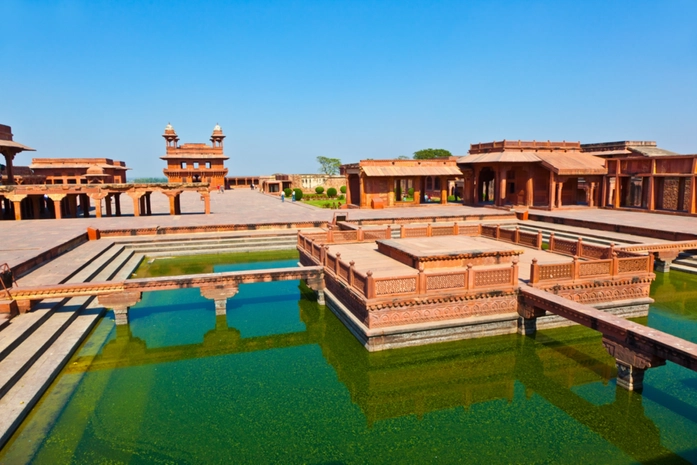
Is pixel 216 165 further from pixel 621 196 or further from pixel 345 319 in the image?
A: pixel 345 319

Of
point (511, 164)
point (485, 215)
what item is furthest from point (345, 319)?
point (511, 164)

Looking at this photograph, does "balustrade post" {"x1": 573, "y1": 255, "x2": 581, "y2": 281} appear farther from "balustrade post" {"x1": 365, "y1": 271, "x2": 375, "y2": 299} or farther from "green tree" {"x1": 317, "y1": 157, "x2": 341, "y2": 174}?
"green tree" {"x1": 317, "y1": 157, "x2": 341, "y2": 174}

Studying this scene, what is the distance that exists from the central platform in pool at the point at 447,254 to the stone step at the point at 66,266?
9.00 metres

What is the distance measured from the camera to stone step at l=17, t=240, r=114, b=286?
1208 cm

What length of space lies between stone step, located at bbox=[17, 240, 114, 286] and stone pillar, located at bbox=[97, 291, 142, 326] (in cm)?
191

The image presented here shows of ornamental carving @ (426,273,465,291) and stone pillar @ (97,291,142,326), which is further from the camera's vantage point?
stone pillar @ (97,291,142,326)

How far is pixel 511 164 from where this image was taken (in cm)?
3069

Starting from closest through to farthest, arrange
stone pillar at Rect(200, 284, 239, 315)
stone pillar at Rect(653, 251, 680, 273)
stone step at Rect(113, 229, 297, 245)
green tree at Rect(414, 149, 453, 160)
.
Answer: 1. stone pillar at Rect(200, 284, 239, 315)
2. stone pillar at Rect(653, 251, 680, 273)
3. stone step at Rect(113, 229, 297, 245)
4. green tree at Rect(414, 149, 453, 160)

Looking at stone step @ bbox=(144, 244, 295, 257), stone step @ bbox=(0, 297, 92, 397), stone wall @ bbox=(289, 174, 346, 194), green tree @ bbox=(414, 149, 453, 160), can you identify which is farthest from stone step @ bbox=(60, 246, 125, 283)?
green tree @ bbox=(414, 149, 453, 160)

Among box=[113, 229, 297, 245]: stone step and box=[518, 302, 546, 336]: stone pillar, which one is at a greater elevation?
box=[113, 229, 297, 245]: stone step

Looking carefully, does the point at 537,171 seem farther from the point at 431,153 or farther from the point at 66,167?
the point at 431,153

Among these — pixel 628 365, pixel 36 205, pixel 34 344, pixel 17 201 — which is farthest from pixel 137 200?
pixel 628 365

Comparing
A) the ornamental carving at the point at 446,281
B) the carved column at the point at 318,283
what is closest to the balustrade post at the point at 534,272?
the ornamental carving at the point at 446,281

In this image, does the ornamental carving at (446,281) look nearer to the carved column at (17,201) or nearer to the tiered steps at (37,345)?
the tiered steps at (37,345)
